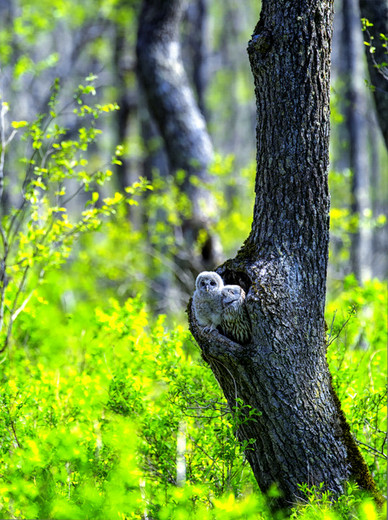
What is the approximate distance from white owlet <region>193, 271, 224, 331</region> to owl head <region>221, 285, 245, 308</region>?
0.04 m

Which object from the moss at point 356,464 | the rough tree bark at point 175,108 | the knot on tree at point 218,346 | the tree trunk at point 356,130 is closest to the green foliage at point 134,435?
the moss at point 356,464

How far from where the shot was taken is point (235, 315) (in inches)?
141

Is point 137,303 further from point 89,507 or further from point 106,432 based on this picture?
point 89,507

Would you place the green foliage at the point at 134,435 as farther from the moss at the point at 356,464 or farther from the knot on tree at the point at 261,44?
the knot on tree at the point at 261,44

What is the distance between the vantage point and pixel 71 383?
472cm

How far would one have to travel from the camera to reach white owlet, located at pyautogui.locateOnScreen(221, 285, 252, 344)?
356cm

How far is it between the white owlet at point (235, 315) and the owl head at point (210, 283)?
8 centimetres


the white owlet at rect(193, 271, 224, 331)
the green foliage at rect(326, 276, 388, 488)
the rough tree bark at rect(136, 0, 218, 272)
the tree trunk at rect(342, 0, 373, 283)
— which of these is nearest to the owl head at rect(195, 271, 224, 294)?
the white owlet at rect(193, 271, 224, 331)

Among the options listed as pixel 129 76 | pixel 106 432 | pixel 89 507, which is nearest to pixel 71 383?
pixel 106 432

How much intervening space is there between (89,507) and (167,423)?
112cm

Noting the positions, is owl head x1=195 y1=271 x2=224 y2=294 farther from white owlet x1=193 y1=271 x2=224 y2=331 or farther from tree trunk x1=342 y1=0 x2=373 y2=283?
tree trunk x1=342 y1=0 x2=373 y2=283

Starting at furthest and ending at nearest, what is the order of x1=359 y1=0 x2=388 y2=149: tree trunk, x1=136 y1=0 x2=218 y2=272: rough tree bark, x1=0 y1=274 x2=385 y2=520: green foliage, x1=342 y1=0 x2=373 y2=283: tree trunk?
x1=342 y1=0 x2=373 y2=283: tree trunk → x1=136 y1=0 x2=218 y2=272: rough tree bark → x1=359 y1=0 x2=388 y2=149: tree trunk → x1=0 y1=274 x2=385 y2=520: green foliage

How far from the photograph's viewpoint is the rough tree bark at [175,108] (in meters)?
7.85

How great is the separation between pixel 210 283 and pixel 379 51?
3022 mm
